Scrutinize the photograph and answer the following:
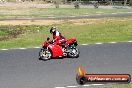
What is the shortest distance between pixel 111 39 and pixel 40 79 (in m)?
12.5

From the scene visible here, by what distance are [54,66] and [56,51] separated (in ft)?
6.05

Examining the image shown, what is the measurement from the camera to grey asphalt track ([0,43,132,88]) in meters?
16.2

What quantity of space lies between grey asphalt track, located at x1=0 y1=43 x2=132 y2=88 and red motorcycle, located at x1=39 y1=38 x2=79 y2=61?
344 mm

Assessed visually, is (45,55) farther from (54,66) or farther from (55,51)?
(54,66)

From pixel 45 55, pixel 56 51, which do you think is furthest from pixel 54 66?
pixel 56 51

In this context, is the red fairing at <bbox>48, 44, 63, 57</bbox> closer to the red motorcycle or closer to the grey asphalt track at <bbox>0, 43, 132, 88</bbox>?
the red motorcycle

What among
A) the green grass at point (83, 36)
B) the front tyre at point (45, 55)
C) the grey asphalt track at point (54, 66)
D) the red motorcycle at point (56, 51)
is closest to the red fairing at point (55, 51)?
the red motorcycle at point (56, 51)

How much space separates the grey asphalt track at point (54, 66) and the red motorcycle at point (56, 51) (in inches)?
13.6

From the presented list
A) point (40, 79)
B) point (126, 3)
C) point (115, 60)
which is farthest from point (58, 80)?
point (126, 3)

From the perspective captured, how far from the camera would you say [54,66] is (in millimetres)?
18891

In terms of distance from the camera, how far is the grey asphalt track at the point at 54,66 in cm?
1622

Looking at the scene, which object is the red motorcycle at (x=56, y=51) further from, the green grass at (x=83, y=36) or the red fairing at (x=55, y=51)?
the green grass at (x=83, y=36)

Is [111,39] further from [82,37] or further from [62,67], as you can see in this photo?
[62,67]

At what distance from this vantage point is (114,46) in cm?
2427
